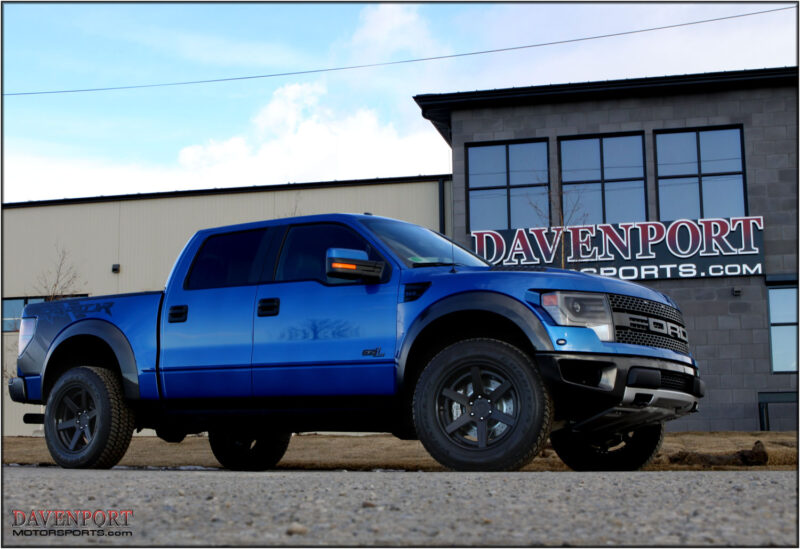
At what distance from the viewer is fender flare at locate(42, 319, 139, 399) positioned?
8.18m

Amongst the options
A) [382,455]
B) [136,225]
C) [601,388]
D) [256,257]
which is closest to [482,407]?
[601,388]

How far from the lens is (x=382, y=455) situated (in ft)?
47.7

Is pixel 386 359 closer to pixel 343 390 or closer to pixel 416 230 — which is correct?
pixel 343 390

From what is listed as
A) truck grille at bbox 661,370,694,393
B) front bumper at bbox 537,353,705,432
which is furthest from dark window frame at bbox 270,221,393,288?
truck grille at bbox 661,370,694,393

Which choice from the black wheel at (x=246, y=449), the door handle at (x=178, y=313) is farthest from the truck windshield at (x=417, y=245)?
the black wheel at (x=246, y=449)

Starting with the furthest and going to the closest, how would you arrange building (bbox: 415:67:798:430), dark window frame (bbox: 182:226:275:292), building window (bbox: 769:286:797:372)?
building window (bbox: 769:286:797:372) → building (bbox: 415:67:798:430) → dark window frame (bbox: 182:226:275:292)

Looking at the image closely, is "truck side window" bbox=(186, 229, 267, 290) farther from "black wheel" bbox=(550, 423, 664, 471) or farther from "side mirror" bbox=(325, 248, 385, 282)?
"black wheel" bbox=(550, 423, 664, 471)

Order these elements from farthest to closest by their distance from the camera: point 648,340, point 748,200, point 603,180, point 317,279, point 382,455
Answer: point 603,180
point 748,200
point 382,455
point 317,279
point 648,340

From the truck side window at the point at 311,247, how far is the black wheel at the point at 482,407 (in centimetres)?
127

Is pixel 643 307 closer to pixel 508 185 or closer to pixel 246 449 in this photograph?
pixel 246 449

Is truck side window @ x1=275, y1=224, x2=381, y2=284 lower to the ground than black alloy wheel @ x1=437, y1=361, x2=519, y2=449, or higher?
higher

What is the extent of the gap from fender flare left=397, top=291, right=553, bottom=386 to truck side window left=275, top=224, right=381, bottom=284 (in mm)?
873

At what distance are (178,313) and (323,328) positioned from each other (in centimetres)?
144

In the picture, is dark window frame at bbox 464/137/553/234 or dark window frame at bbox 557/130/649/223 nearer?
dark window frame at bbox 557/130/649/223
